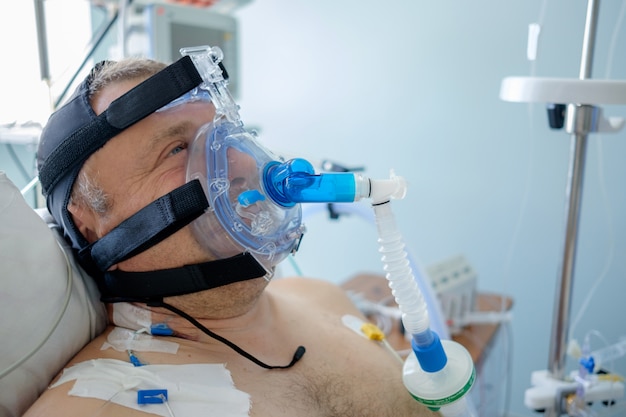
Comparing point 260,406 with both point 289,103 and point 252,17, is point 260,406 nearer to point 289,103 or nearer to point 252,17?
point 289,103

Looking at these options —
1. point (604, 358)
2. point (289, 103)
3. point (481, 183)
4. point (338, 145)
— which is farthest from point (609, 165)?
point (289, 103)

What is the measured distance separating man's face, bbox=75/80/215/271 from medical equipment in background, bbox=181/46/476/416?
101 mm

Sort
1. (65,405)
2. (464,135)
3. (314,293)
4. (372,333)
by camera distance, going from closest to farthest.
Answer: (65,405) < (372,333) < (314,293) < (464,135)

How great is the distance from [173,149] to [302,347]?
48 centimetres

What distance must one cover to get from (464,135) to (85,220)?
1767 mm

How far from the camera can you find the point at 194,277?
1.04 meters

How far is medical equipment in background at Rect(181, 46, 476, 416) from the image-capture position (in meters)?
0.89

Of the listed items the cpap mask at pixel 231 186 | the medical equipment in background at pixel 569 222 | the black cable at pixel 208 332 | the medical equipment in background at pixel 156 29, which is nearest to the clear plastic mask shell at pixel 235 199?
the cpap mask at pixel 231 186

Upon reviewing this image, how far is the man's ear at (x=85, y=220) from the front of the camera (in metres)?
1.10

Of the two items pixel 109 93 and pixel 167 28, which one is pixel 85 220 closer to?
pixel 109 93

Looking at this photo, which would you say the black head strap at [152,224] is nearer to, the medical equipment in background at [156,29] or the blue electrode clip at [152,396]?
the blue electrode clip at [152,396]

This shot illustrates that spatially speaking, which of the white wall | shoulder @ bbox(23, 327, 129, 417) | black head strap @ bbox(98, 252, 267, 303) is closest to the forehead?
black head strap @ bbox(98, 252, 267, 303)

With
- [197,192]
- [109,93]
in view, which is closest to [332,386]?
[197,192]

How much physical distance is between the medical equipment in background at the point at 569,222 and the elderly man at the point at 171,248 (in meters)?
0.48
